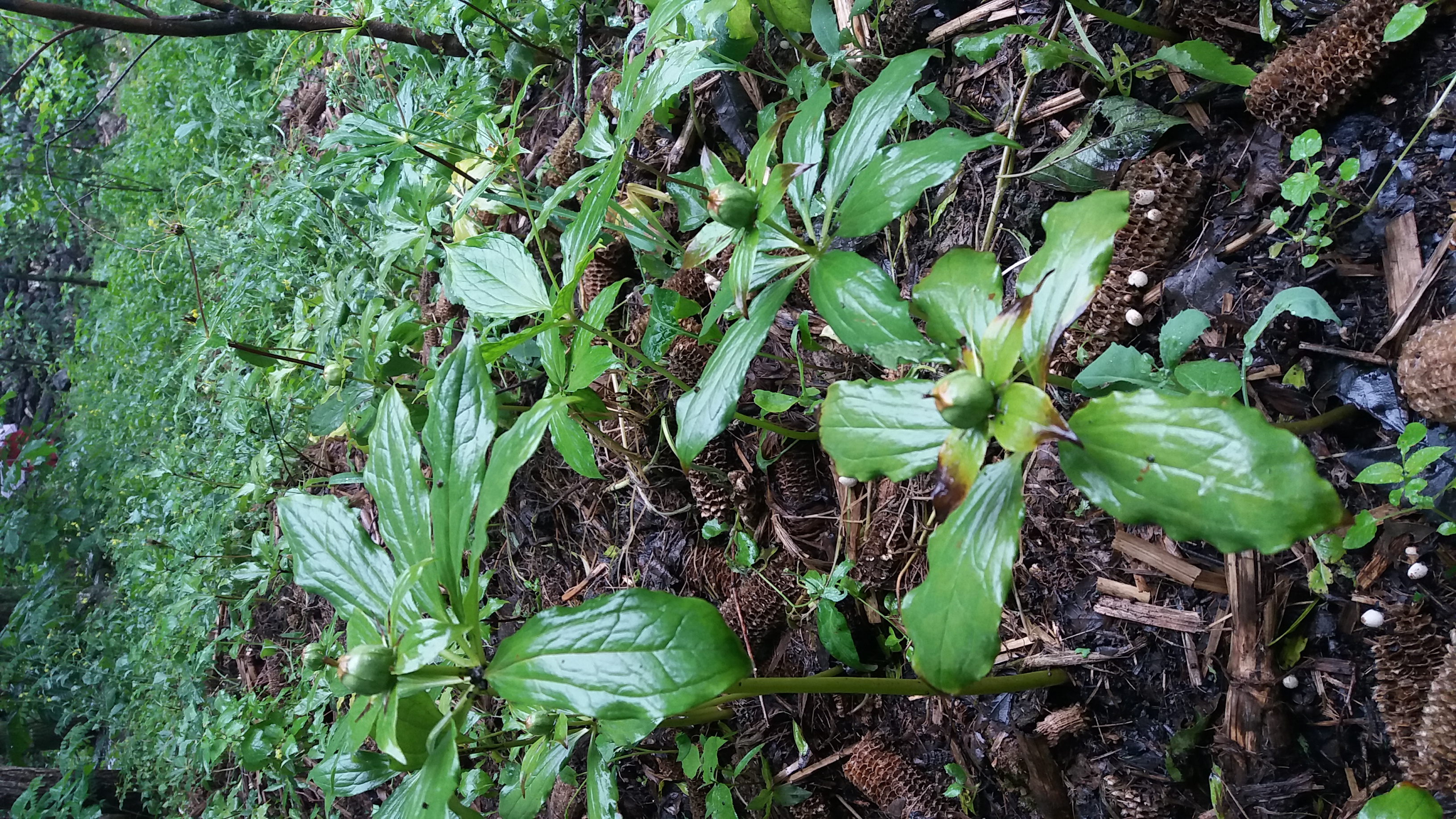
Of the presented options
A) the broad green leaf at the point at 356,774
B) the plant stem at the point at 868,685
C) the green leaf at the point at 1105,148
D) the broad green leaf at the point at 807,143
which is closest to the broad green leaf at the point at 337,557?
the broad green leaf at the point at 356,774

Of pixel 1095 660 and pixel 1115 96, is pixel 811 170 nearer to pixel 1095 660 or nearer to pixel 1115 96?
pixel 1115 96

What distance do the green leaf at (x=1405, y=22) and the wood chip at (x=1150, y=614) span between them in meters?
0.68

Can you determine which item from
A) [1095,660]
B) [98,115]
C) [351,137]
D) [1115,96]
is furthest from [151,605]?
[98,115]

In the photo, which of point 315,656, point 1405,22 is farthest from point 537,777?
point 1405,22

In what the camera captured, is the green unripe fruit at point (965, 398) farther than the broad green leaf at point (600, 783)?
No

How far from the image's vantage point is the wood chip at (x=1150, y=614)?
1009 millimetres

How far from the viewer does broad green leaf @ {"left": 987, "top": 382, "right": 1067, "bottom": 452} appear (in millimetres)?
648

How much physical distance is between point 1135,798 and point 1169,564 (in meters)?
0.30

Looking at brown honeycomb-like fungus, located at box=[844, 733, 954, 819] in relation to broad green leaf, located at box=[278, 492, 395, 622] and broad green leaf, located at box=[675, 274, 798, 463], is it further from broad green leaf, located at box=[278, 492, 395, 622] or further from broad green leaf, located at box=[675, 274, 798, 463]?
broad green leaf, located at box=[278, 492, 395, 622]

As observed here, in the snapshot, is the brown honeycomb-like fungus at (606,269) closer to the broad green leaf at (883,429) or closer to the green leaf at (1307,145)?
the broad green leaf at (883,429)

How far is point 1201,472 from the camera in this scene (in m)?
0.59

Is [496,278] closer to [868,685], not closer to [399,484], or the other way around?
[399,484]

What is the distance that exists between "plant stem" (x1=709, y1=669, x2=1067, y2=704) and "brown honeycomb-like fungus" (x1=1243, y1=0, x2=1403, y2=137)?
759mm

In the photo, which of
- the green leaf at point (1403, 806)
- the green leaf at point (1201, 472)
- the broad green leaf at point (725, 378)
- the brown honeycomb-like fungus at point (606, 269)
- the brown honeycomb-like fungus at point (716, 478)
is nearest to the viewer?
the green leaf at point (1201, 472)
